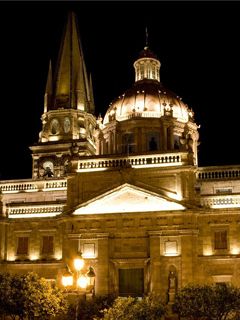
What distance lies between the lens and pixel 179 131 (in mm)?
55312

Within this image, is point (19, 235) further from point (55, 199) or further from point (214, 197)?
point (214, 197)

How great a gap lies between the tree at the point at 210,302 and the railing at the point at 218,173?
45.9 feet

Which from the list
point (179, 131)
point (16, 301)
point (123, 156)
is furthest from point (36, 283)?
point (179, 131)

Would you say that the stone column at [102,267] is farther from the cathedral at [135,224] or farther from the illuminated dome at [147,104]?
the illuminated dome at [147,104]

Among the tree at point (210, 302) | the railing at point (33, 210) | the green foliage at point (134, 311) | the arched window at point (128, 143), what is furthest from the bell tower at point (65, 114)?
the green foliage at point (134, 311)

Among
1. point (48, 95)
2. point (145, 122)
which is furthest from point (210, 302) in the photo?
point (48, 95)

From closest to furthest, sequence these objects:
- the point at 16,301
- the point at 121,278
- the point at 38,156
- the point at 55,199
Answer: the point at 16,301, the point at 121,278, the point at 55,199, the point at 38,156

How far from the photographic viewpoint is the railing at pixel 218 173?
47.8 metres

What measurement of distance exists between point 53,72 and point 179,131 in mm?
21968

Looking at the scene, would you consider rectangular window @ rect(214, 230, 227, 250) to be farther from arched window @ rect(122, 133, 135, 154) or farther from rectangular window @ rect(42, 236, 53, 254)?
arched window @ rect(122, 133, 135, 154)

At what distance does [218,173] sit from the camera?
159ft

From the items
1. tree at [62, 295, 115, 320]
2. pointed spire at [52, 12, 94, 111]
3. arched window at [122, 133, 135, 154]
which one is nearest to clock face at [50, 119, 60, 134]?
pointed spire at [52, 12, 94, 111]

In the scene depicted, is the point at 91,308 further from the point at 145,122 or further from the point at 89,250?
the point at 145,122

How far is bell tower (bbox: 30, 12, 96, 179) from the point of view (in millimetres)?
65062
